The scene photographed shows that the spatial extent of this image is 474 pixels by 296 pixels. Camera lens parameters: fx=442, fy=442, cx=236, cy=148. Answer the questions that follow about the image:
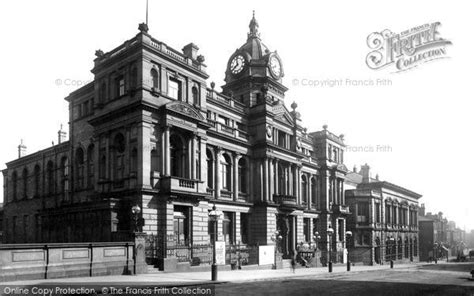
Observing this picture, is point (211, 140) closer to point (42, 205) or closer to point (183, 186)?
point (183, 186)

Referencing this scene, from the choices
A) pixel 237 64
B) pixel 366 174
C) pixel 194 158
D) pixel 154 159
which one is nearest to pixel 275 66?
pixel 237 64

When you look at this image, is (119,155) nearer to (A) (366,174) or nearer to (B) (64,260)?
(B) (64,260)

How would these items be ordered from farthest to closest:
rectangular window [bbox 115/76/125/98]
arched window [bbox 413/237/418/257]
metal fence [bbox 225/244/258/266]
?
arched window [bbox 413/237/418/257] → metal fence [bbox 225/244/258/266] → rectangular window [bbox 115/76/125/98]

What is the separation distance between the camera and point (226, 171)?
40.4m

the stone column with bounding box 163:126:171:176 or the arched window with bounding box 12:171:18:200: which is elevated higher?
the stone column with bounding box 163:126:171:176

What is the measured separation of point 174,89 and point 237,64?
1637 centimetres

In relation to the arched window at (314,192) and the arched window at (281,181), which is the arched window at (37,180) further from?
the arched window at (314,192)

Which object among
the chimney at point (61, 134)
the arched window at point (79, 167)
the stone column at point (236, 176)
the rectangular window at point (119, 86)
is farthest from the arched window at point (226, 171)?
the chimney at point (61, 134)

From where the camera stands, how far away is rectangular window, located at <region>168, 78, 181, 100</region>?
32906 mm

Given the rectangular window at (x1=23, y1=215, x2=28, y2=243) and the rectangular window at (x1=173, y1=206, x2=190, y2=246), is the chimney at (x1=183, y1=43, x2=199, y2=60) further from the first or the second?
the rectangular window at (x1=23, y1=215, x2=28, y2=243)

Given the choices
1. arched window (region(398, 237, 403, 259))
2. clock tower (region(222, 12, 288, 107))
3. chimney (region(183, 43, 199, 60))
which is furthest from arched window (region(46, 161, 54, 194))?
arched window (region(398, 237, 403, 259))

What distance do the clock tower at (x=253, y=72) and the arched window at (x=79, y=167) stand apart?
15805 mm

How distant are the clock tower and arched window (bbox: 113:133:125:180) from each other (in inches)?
629

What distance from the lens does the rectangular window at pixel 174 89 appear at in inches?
1296
